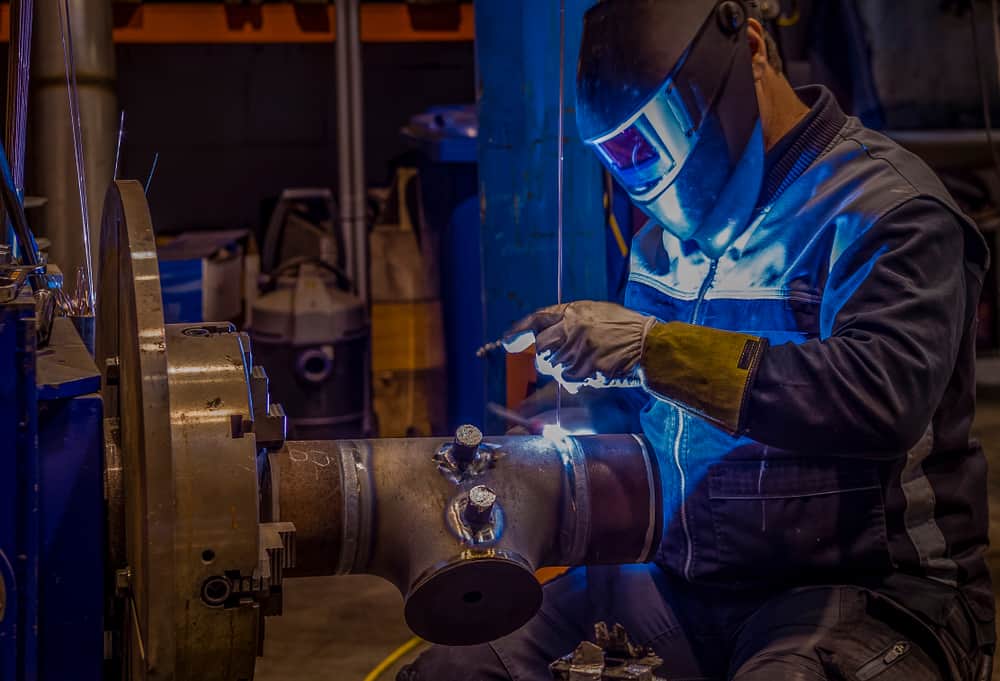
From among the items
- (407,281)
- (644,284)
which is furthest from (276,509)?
(407,281)

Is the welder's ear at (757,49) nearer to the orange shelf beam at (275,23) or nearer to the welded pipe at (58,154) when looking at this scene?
the welded pipe at (58,154)

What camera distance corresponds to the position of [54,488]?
137cm

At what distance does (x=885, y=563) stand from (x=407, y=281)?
3.13 m

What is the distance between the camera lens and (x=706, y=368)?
5.47ft

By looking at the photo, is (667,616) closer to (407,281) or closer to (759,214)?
(759,214)

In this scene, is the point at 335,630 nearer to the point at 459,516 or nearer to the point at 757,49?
the point at 459,516

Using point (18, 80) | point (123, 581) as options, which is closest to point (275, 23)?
point (18, 80)

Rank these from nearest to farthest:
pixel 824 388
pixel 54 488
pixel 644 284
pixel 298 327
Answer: pixel 54 488 < pixel 824 388 < pixel 644 284 < pixel 298 327

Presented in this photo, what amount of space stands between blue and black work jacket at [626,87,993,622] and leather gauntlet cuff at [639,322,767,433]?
19 millimetres

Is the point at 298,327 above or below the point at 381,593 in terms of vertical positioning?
above

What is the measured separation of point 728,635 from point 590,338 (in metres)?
0.52

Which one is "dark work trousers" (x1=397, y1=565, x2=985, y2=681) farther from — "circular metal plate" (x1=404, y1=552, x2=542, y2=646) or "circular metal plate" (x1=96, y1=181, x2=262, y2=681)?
"circular metal plate" (x1=96, y1=181, x2=262, y2=681)

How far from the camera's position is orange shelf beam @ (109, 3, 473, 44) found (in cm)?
500

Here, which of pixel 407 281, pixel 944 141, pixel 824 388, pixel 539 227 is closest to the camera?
pixel 824 388
